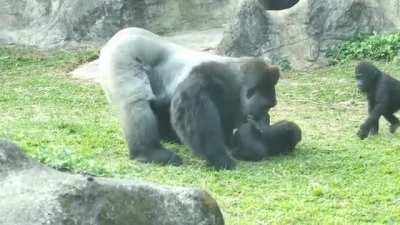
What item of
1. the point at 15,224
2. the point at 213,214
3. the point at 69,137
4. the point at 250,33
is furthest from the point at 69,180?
the point at 250,33

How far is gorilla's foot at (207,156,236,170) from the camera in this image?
7.11m

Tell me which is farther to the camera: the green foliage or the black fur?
the green foliage

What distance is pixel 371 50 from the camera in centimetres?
1314

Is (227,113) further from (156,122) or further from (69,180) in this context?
(69,180)

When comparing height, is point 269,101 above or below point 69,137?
above

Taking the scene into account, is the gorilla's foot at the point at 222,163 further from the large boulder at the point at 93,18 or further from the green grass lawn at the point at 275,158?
the large boulder at the point at 93,18

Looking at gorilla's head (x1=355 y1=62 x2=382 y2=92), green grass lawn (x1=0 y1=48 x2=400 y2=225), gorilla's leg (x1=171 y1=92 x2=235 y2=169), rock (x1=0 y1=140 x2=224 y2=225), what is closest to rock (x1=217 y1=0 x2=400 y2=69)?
green grass lawn (x1=0 y1=48 x2=400 y2=225)

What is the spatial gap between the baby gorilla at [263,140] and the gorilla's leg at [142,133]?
0.55m

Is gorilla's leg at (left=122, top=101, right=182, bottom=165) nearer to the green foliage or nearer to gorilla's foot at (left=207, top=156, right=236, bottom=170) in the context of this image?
gorilla's foot at (left=207, top=156, right=236, bottom=170)

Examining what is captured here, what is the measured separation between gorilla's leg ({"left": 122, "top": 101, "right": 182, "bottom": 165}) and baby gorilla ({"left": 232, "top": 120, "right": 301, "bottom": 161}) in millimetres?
548

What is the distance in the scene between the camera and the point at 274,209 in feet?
19.1

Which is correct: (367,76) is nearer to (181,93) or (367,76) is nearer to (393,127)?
(393,127)

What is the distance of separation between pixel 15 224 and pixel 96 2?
1189cm

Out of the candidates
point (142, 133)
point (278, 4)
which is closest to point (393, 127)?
point (142, 133)
